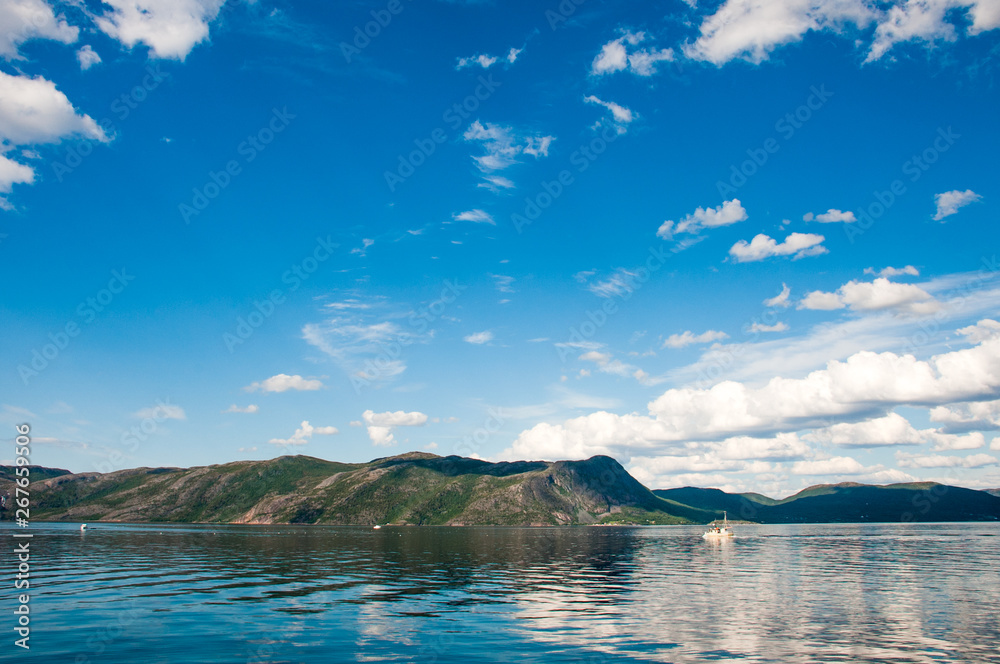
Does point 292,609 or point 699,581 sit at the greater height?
point 292,609

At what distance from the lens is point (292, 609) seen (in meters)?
50.4

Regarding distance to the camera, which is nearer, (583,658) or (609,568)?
(583,658)

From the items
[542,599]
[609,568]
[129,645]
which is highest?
[129,645]

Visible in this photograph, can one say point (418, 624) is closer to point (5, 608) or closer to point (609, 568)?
point (5, 608)

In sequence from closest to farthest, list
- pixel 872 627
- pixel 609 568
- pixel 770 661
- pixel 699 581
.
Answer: pixel 770 661
pixel 872 627
pixel 699 581
pixel 609 568

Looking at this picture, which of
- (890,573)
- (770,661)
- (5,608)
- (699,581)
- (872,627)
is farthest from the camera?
(890,573)

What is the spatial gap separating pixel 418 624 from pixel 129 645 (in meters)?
19.5

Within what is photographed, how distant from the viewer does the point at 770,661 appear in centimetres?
3341

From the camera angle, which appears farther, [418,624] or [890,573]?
[890,573]

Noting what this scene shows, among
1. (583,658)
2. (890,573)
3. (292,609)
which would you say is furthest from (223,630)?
(890,573)

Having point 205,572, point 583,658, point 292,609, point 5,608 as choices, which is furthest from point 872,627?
point 205,572

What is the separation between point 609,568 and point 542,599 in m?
45.5

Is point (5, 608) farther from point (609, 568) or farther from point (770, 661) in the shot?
point (609, 568)

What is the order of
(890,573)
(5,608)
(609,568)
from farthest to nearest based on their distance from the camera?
(609,568) < (890,573) < (5,608)
